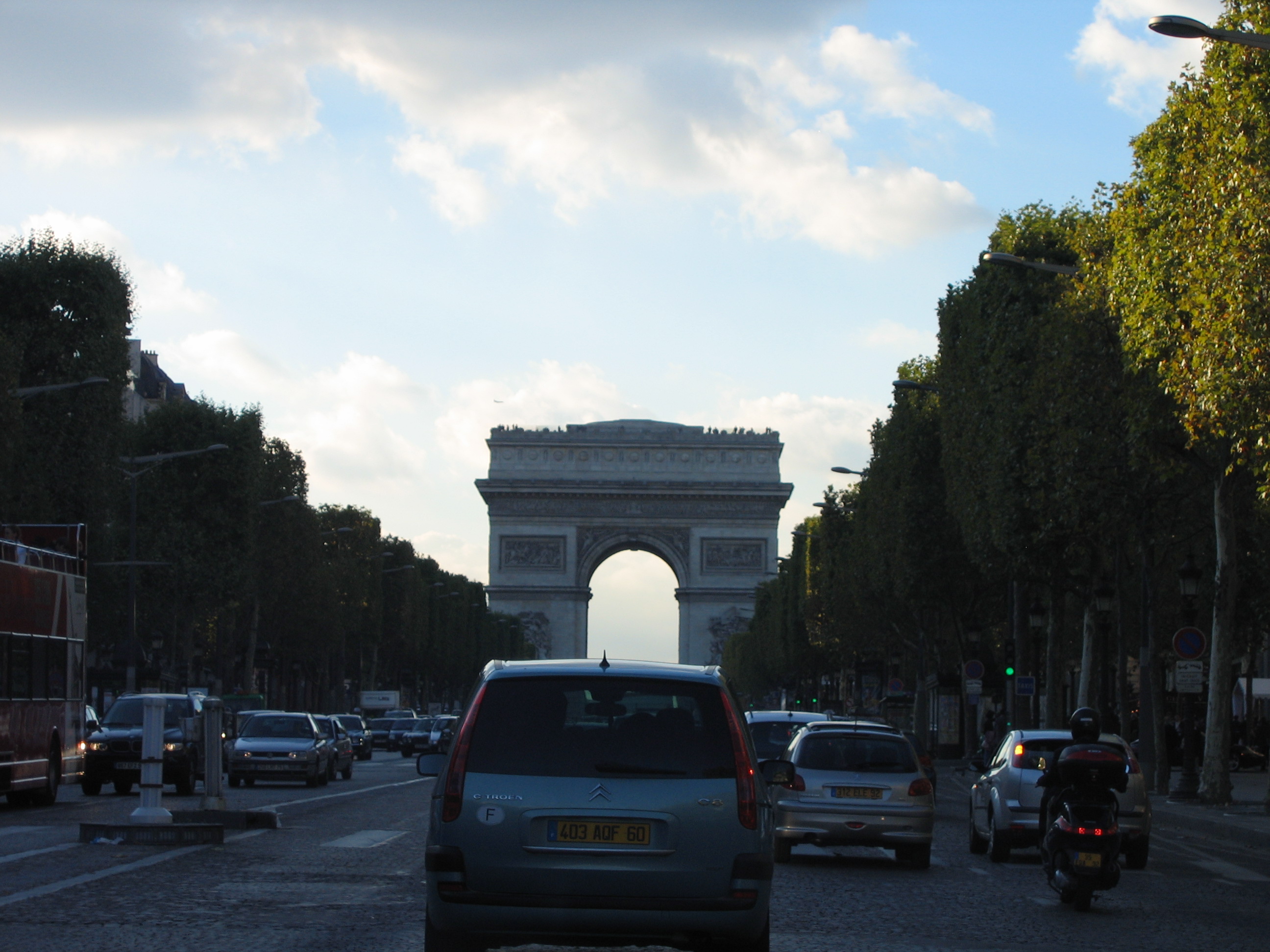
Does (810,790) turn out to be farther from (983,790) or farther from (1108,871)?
(1108,871)

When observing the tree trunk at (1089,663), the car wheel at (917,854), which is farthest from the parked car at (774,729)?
the tree trunk at (1089,663)

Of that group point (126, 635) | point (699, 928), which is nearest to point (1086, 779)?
point (699, 928)

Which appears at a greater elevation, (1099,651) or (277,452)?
(277,452)

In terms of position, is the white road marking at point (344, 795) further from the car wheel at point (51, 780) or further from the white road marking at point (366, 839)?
the white road marking at point (366, 839)

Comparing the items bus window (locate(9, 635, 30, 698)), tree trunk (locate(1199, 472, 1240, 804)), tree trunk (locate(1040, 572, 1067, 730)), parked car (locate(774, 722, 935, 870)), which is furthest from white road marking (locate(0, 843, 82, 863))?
tree trunk (locate(1040, 572, 1067, 730))

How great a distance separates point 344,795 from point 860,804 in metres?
14.2

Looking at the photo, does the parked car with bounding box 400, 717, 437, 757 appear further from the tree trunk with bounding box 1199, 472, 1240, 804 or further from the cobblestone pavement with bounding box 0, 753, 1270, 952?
the cobblestone pavement with bounding box 0, 753, 1270, 952

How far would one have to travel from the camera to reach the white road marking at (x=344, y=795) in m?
26.7

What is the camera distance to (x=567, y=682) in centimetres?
883

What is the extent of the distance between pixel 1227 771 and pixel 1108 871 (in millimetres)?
16196

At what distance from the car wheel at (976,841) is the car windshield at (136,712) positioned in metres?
14.5

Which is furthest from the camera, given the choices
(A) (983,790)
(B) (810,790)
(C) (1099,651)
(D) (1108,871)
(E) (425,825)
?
(C) (1099,651)

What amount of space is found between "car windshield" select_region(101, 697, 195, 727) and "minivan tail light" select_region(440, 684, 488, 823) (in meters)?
22.8

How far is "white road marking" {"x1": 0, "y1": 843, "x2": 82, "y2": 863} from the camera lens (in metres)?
16.0
